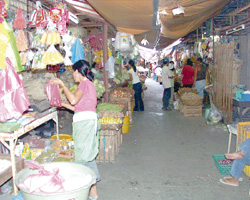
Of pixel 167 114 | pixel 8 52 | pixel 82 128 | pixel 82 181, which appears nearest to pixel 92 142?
pixel 82 128

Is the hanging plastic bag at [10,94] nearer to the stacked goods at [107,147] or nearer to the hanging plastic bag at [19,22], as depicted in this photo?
the hanging plastic bag at [19,22]

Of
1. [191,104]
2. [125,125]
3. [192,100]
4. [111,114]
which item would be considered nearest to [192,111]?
[191,104]

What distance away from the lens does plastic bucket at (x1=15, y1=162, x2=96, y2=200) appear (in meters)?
2.24

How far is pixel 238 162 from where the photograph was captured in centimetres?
387

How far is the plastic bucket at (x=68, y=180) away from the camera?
88.4 inches

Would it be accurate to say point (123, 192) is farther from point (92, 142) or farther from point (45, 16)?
point (45, 16)

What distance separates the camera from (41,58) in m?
4.32

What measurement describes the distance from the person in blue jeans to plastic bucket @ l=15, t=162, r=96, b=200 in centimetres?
220

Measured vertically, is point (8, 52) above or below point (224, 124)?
above

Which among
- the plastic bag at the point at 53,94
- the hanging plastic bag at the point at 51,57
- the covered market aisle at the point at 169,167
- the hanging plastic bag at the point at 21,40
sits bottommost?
the covered market aisle at the point at 169,167

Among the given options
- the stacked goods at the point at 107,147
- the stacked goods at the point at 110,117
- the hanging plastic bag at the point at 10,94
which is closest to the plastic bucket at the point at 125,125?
the stacked goods at the point at 110,117

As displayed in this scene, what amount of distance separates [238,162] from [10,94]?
340 centimetres

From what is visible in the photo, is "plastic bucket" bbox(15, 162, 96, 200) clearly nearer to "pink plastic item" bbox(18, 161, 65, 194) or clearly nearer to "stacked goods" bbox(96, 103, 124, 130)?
"pink plastic item" bbox(18, 161, 65, 194)

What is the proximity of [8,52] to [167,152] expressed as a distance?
3.73 m
